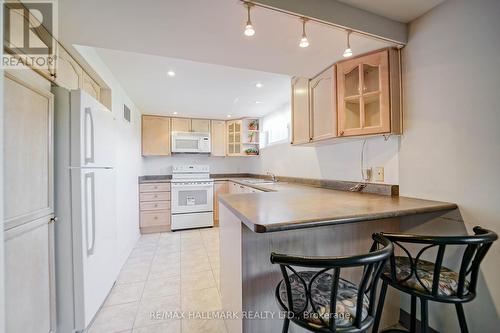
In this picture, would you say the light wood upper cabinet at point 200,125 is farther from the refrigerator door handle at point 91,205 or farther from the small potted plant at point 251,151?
the refrigerator door handle at point 91,205

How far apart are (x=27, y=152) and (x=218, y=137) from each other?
3585mm

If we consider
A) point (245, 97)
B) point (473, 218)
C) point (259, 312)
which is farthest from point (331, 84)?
point (259, 312)

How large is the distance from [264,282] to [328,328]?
49 centimetres

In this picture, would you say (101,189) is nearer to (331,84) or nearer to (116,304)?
(116,304)

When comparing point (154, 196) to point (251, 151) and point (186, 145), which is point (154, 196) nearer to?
point (186, 145)

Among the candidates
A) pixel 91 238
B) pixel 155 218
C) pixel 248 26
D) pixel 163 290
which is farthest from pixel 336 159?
pixel 155 218

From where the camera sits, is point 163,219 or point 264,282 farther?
point 163,219

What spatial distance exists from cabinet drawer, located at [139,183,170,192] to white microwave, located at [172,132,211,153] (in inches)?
28.8

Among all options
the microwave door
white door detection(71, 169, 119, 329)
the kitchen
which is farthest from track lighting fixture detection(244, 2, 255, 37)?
the microwave door

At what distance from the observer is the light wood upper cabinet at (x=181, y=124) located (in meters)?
4.32

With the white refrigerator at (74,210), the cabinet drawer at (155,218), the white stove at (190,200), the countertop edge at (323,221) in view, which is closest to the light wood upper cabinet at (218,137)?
the white stove at (190,200)

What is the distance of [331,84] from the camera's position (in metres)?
1.86

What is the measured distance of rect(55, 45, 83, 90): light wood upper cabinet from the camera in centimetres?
143

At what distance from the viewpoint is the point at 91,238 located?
60.3 inches
